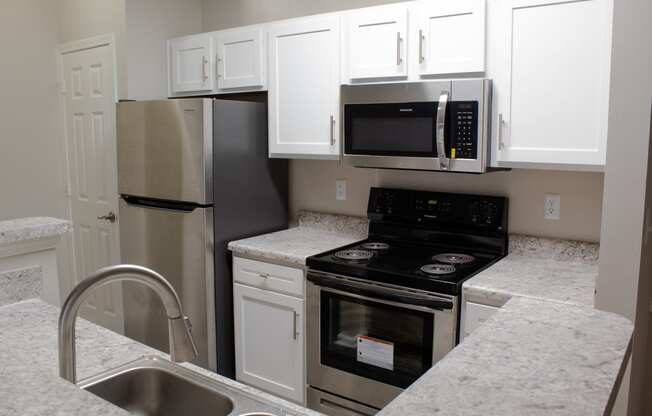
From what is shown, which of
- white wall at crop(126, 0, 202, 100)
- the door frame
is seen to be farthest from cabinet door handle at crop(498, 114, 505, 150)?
the door frame

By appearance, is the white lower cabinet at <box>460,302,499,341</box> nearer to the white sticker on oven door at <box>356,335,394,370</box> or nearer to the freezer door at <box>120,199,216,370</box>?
the white sticker on oven door at <box>356,335,394,370</box>

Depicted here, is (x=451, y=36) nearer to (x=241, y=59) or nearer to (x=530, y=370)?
(x=241, y=59)

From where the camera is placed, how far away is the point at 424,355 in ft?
7.75

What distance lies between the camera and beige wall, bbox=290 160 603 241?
2.56 m

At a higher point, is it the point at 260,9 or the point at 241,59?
the point at 260,9

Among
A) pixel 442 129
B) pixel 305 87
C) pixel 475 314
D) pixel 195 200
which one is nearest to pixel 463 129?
pixel 442 129

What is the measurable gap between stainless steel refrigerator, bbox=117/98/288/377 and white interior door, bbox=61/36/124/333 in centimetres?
59

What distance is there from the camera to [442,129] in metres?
2.48

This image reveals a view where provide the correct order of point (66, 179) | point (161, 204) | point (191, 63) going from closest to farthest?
point (161, 204) < point (191, 63) < point (66, 179)

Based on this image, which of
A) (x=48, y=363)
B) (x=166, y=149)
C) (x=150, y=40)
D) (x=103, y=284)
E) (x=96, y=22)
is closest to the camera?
(x=103, y=284)

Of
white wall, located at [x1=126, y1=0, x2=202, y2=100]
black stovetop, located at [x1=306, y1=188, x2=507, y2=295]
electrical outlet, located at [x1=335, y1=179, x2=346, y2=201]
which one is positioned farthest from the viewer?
white wall, located at [x1=126, y1=0, x2=202, y2=100]

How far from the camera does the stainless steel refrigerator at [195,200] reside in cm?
299

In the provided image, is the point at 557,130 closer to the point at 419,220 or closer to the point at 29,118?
the point at 419,220

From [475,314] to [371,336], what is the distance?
52 centimetres
